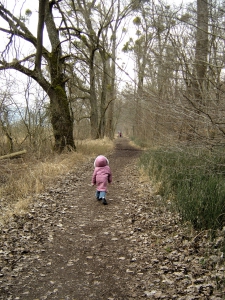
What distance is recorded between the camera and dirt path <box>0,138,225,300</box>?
3.00m

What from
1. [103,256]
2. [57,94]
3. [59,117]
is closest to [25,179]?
[103,256]

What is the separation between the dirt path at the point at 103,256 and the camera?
300 centimetres

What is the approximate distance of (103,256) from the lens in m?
3.82

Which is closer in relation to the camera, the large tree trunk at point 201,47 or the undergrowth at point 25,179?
the large tree trunk at point 201,47

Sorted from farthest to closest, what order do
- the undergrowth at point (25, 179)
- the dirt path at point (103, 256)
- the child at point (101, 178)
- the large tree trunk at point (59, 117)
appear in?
the large tree trunk at point (59, 117) → the child at point (101, 178) → the undergrowth at point (25, 179) → the dirt path at point (103, 256)

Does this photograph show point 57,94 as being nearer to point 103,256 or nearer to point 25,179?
point 25,179

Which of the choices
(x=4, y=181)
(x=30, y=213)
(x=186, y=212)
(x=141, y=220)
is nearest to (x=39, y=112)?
(x=4, y=181)

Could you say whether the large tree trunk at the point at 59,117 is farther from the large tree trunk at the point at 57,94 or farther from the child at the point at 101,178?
the child at the point at 101,178

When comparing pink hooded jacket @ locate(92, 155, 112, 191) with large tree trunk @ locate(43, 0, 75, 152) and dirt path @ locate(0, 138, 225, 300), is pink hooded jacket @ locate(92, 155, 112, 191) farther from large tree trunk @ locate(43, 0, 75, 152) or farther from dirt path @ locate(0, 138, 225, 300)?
large tree trunk @ locate(43, 0, 75, 152)

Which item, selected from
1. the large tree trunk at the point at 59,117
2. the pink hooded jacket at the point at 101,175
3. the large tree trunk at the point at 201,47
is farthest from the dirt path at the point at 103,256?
the large tree trunk at the point at 59,117

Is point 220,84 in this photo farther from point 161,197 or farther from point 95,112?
point 95,112

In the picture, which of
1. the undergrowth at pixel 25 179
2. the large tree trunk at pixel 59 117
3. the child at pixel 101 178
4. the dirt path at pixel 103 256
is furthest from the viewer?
the large tree trunk at pixel 59 117

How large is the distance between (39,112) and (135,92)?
694 centimetres

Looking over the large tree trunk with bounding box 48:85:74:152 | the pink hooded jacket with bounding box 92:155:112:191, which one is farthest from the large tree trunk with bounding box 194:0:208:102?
the large tree trunk with bounding box 48:85:74:152
